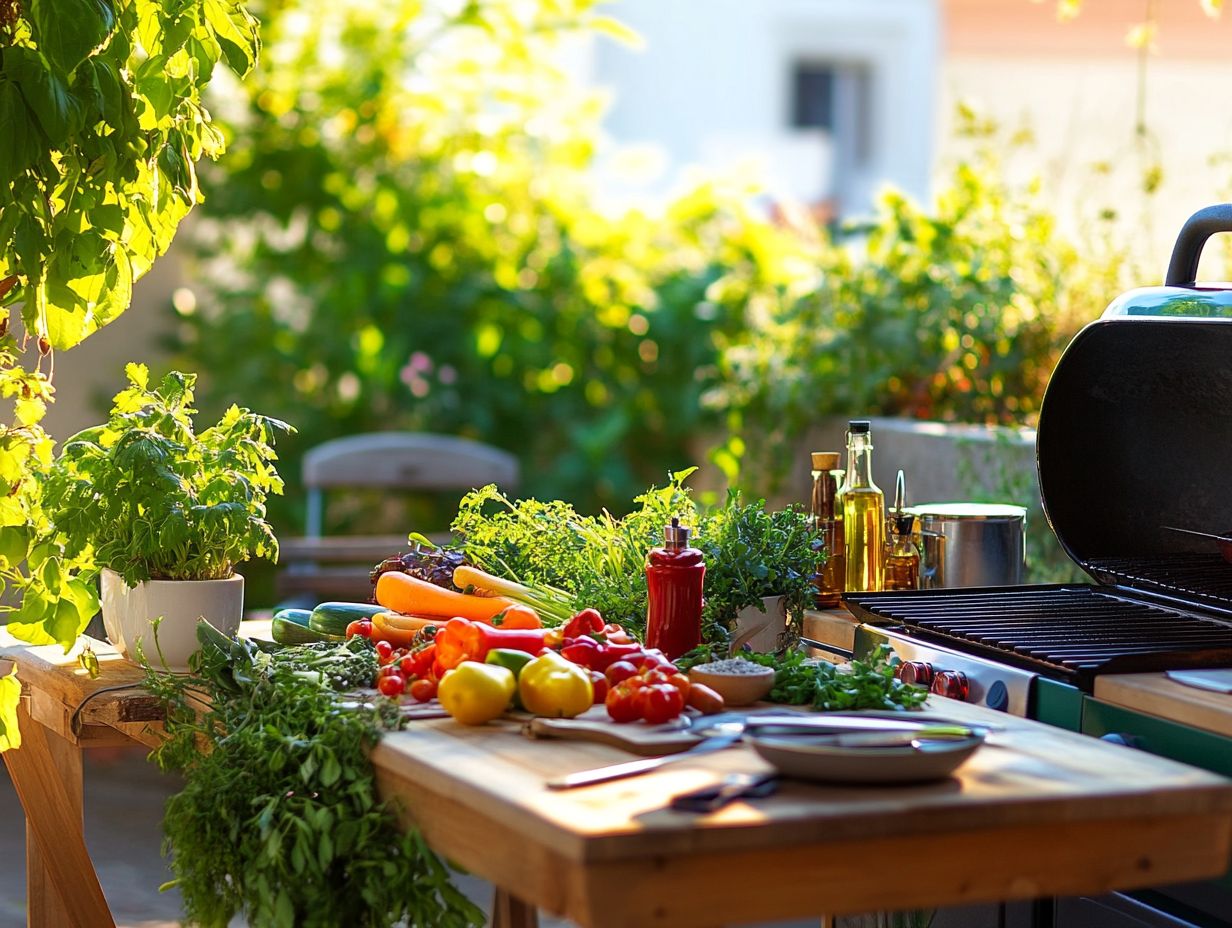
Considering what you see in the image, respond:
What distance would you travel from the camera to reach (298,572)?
5.26m

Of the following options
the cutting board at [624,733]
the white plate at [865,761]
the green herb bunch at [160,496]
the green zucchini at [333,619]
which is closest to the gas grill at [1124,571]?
the white plate at [865,761]

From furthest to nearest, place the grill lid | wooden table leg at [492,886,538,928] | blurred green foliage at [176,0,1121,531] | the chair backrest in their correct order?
blurred green foliage at [176,0,1121,531] → the chair backrest → the grill lid → wooden table leg at [492,886,538,928]

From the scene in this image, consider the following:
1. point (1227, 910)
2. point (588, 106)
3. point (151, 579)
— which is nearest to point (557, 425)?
point (588, 106)

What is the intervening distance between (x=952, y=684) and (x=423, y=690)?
2.58 ft

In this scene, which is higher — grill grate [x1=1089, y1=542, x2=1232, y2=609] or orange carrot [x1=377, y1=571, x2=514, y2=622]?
grill grate [x1=1089, y1=542, x2=1232, y2=609]

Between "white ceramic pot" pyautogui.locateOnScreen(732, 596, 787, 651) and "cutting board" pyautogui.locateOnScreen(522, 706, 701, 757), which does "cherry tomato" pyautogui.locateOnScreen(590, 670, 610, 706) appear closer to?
"cutting board" pyautogui.locateOnScreen(522, 706, 701, 757)

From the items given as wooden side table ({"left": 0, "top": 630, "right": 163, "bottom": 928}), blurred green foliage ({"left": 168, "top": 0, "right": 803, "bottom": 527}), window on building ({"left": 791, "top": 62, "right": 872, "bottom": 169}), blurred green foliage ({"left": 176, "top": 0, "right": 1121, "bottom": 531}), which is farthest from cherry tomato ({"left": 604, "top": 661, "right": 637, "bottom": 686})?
window on building ({"left": 791, "top": 62, "right": 872, "bottom": 169})

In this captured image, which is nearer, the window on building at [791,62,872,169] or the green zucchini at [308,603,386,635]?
the green zucchini at [308,603,386,635]

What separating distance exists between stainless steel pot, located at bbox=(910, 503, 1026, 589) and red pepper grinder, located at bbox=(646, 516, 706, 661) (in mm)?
672

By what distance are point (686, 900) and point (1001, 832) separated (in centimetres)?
37

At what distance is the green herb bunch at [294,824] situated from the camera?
197 centimetres

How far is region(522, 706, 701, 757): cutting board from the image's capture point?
6.48 ft

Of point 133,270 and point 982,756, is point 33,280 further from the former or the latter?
point 982,756

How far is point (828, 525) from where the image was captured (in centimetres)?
291
